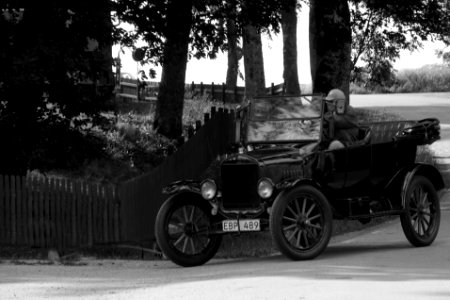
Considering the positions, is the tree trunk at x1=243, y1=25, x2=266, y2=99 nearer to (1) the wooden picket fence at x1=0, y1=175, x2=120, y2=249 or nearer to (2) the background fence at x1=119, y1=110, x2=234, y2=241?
(2) the background fence at x1=119, y1=110, x2=234, y2=241

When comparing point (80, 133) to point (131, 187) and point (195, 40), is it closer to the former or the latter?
point (131, 187)

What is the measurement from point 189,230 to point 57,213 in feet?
15.8

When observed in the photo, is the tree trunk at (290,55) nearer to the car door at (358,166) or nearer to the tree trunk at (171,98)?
the tree trunk at (171,98)

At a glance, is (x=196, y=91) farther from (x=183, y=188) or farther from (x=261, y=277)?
(x=261, y=277)

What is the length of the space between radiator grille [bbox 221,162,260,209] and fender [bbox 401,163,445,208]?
2.08 metres

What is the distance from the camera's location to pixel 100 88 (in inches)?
906

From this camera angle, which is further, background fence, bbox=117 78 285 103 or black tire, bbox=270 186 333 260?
background fence, bbox=117 78 285 103

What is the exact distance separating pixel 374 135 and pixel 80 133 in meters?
7.06

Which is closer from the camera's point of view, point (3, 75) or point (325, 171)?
point (325, 171)

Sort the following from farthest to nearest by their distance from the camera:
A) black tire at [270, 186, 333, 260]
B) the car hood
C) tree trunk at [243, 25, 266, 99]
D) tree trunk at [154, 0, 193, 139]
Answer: tree trunk at [243, 25, 266, 99] → tree trunk at [154, 0, 193, 139] → the car hood → black tire at [270, 186, 333, 260]

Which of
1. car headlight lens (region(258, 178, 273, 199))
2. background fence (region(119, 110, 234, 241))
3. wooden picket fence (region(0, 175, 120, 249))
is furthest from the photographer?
background fence (region(119, 110, 234, 241))

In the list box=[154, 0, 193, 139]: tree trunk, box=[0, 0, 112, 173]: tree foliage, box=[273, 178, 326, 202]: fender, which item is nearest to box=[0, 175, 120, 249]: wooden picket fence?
box=[0, 0, 112, 173]: tree foliage

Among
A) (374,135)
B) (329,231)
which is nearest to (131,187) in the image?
(374,135)

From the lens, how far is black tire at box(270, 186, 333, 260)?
560 inches
